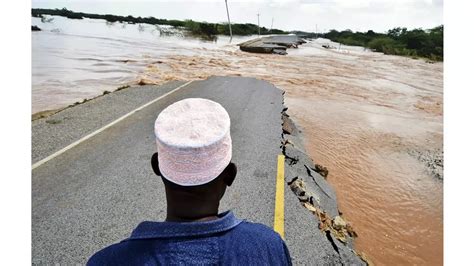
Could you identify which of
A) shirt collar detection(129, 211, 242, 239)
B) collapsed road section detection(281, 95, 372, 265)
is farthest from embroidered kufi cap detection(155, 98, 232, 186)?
collapsed road section detection(281, 95, 372, 265)

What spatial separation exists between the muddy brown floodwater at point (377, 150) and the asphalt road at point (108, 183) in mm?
1809

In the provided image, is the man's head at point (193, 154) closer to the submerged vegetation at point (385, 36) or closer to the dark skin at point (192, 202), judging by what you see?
the dark skin at point (192, 202)

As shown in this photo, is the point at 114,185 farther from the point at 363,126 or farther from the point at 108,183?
the point at 363,126

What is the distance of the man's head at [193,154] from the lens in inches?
42.9

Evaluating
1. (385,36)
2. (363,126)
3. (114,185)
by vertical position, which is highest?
(385,36)

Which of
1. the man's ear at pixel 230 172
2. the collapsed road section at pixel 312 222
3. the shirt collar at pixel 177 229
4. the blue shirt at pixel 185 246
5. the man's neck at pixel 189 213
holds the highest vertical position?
the man's ear at pixel 230 172

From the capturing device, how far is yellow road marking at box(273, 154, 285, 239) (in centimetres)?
398

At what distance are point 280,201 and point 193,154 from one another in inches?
143

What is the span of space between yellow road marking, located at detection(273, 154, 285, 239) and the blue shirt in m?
2.87

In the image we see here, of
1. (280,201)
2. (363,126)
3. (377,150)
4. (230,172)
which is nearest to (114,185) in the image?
(280,201)

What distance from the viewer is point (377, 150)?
10.0m

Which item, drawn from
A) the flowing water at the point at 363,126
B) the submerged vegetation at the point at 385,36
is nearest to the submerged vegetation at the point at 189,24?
the submerged vegetation at the point at 385,36

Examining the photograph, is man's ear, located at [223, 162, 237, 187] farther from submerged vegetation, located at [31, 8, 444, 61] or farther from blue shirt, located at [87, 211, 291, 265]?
A: submerged vegetation, located at [31, 8, 444, 61]

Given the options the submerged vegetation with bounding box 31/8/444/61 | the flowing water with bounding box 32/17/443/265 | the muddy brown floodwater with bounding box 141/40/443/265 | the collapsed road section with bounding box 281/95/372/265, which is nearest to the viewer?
the collapsed road section with bounding box 281/95/372/265
